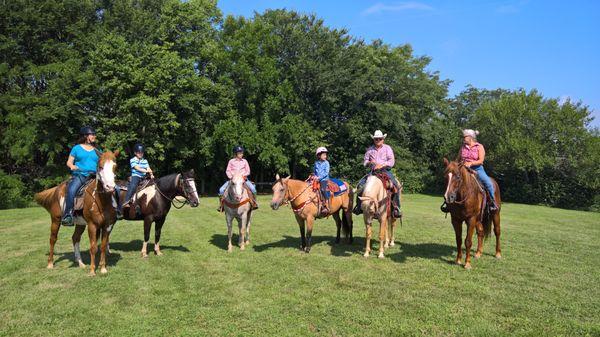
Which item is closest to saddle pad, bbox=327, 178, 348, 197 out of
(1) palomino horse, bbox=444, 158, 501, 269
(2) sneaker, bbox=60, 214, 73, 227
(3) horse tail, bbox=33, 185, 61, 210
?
(1) palomino horse, bbox=444, 158, 501, 269

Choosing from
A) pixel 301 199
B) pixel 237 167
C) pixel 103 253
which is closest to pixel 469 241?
pixel 301 199

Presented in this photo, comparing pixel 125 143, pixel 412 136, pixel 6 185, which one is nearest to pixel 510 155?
pixel 412 136

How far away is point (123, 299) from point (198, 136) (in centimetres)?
2877

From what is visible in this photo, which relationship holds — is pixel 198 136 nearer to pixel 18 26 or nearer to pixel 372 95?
pixel 18 26

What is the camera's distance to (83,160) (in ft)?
28.0

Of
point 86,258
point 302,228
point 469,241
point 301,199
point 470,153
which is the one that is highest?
point 470,153

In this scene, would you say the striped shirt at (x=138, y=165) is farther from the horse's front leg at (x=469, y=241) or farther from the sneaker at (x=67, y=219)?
the horse's front leg at (x=469, y=241)

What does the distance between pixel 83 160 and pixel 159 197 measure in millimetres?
2164

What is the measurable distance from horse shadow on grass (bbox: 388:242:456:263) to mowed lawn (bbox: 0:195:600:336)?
56 mm

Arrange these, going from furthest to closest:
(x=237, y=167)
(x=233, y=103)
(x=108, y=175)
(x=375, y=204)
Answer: (x=233, y=103) → (x=237, y=167) → (x=375, y=204) → (x=108, y=175)

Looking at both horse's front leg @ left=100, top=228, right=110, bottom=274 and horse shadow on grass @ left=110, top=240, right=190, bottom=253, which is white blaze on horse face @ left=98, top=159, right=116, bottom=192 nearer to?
horse's front leg @ left=100, top=228, right=110, bottom=274

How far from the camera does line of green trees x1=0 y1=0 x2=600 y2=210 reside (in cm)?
2752

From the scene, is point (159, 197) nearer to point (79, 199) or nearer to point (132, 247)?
point (79, 199)

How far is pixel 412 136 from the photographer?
153 feet
